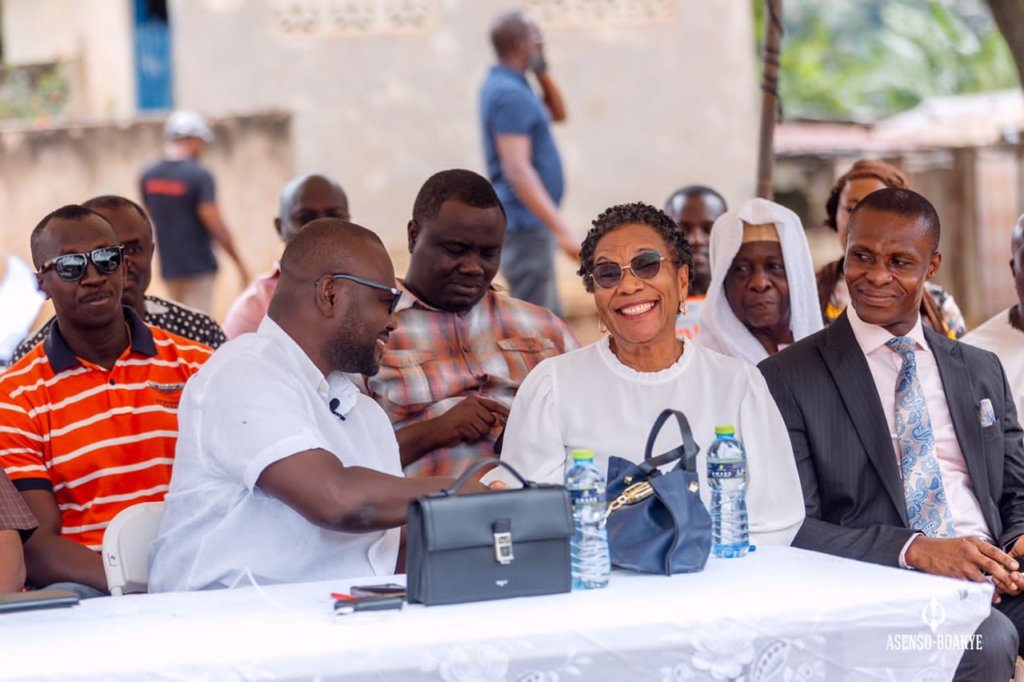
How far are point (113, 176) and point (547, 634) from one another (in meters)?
10.4

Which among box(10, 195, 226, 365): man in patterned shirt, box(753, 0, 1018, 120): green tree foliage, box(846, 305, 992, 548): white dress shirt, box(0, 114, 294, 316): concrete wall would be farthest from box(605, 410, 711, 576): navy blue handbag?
box(753, 0, 1018, 120): green tree foliage

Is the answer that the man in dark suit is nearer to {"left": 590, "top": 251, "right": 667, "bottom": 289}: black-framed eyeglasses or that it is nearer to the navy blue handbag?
{"left": 590, "top": 251, "right": 667, "bottom": 289}: black-framed eyeglasses

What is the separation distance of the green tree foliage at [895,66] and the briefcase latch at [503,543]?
1970 cm

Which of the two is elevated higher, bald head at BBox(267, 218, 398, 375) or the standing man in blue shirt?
the standing man in blue shirt

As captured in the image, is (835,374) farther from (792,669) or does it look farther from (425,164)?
(425,164)

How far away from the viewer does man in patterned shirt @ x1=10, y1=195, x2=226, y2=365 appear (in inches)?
215

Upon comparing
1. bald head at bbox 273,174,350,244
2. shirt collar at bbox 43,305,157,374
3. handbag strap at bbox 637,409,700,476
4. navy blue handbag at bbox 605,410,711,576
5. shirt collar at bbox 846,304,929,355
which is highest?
bald head at bbox 273,174,350,244

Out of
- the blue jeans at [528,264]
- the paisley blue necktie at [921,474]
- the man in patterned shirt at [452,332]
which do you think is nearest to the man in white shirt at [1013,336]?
the paisley blue necktie at [921,474]

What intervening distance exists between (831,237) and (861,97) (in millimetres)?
12784

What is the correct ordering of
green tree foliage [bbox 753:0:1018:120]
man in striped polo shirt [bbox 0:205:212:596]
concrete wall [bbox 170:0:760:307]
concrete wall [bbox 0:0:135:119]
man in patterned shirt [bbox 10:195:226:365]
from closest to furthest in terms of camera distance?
1. man in striped polo shirt [bbox 0:205:212:596]
2. man in patterned shirt [bbox 10:195:226:365]
3. concrete wall [bbox 170:0:760:307]
4. concrete wall [bbox 0:0:135:119]
5. green tree foliage [bbox 753:0:1018:120]

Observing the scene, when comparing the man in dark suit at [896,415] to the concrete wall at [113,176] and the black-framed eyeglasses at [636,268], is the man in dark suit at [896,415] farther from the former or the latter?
the concrete wall at [113,176]

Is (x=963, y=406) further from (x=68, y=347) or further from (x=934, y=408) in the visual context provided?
(x=68, y=347)

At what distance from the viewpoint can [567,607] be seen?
2986 mm

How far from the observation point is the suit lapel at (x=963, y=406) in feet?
13.9
